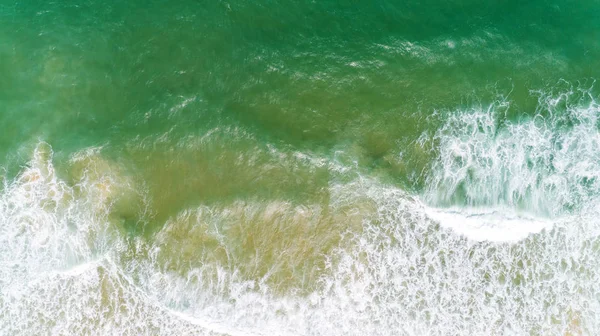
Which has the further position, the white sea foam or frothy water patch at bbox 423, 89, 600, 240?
frothy water patch at bbox 423, 89, 600, 240

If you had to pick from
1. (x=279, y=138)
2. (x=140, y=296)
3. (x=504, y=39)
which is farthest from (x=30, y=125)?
(x=504, y=39)

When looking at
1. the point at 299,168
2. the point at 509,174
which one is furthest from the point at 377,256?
the point at 509,174

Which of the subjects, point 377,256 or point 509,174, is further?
point 509,174

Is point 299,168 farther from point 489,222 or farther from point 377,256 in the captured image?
point 489,222

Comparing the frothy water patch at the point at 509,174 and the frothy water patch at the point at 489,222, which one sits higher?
the frothy water patch at the point at 509,174

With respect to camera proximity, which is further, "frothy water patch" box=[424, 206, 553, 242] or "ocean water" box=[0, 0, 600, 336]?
"frothy water patch" box=[424, 206, 553, 242]

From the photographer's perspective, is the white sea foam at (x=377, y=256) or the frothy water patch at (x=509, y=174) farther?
the frothy water patch at (x=509, y=174)

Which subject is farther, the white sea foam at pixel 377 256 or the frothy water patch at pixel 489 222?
the frothy water patch at pixel 489 222

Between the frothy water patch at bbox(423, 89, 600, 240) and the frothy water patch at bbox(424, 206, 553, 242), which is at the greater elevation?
the frothy water patch at bbox(423, 89, 600, 240)

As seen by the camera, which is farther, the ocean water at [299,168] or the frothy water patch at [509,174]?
the frothy water patch at [509,174]
